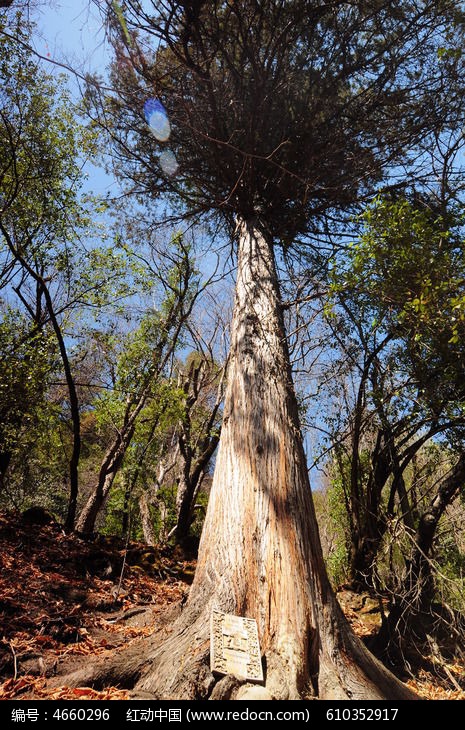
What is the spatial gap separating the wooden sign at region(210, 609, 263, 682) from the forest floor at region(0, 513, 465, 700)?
493mm

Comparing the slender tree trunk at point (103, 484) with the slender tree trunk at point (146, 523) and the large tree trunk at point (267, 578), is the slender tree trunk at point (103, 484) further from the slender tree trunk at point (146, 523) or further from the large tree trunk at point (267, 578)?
the large tree trunk at point (267, 578)

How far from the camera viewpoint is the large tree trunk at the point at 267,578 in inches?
75.4

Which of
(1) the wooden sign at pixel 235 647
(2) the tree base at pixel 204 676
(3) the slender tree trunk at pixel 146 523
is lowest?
(2) the tree base at pixel 204 676

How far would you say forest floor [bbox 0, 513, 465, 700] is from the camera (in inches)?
91.3

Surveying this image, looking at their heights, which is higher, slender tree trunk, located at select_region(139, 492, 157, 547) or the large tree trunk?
slender tree trunk, located at select_region(139, 492, 157, 547)

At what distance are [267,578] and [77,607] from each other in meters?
2.21

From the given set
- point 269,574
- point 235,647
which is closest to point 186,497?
point 269,574

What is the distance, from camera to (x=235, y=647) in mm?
1975

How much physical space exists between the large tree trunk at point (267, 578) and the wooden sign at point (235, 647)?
0.17ft

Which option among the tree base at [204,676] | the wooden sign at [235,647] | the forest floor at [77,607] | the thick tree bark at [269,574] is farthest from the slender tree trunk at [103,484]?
the wooden sign at [235,647]

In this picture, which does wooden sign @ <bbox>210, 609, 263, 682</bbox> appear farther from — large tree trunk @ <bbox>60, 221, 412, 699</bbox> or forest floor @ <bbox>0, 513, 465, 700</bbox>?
forest floor @ <bbox>0, 513, 465, 700</bbox>

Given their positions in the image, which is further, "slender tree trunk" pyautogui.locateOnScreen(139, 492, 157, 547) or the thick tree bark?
"slender tree trunk" pyautogui.locateOnScreen(139, 492, 157, 547)

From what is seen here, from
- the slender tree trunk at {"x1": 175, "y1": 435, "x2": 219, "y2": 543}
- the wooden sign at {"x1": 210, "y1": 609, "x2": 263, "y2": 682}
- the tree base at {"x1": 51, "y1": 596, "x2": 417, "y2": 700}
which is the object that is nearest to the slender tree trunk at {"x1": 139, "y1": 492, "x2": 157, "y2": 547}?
the slender tree trunk at {"x1": 175, "y1": 435, "x2": 219, "y2": 543}

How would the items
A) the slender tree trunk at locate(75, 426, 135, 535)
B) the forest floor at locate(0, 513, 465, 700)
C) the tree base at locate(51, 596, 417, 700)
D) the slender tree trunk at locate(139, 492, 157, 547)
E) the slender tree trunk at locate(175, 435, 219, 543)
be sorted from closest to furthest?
the tree base at locate(51, 596, 417, 700), the forest floor at locate(0, 513, 465, 700), the slender tree trunk at locate(75, 426, 135, 535), the slender tree trunk at locate(175, 435, 219, 543), the slender tree trunk at locate(139, 492, 157, 547)
